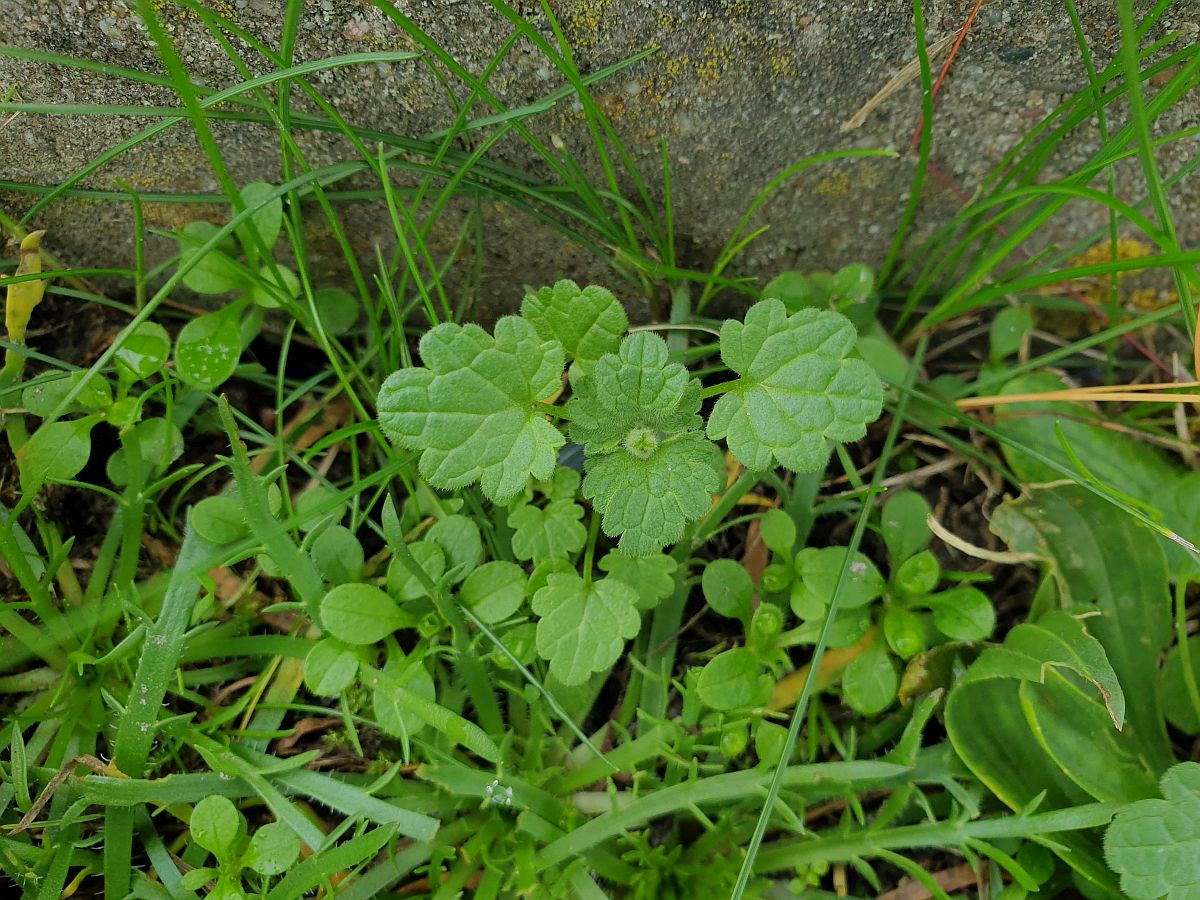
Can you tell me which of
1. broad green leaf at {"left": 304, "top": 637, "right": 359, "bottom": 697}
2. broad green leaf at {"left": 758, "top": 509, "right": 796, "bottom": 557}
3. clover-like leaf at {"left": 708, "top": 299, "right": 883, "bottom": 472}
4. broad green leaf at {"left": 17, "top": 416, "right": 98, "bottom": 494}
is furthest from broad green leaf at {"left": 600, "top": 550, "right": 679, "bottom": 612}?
broad green leaf at {"left": 17, "top": 416, "right": 98, "bottom": 494}

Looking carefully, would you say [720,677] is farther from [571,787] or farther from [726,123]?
[726,123]

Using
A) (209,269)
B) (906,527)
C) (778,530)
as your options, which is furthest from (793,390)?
(209,269)

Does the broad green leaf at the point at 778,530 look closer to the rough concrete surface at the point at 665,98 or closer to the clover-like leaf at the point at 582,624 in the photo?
the clover-like leaf at the point at 582,624

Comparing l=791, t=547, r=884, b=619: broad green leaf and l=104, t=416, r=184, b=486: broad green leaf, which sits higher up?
l=104, t=416, r=184, b=486: broad green leaf

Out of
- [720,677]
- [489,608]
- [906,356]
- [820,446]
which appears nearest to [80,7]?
[489,608]

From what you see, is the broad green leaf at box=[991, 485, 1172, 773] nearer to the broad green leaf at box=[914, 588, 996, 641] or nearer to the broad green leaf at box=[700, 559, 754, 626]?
the broad green leaf at box=[914, 588, 996, 641]
